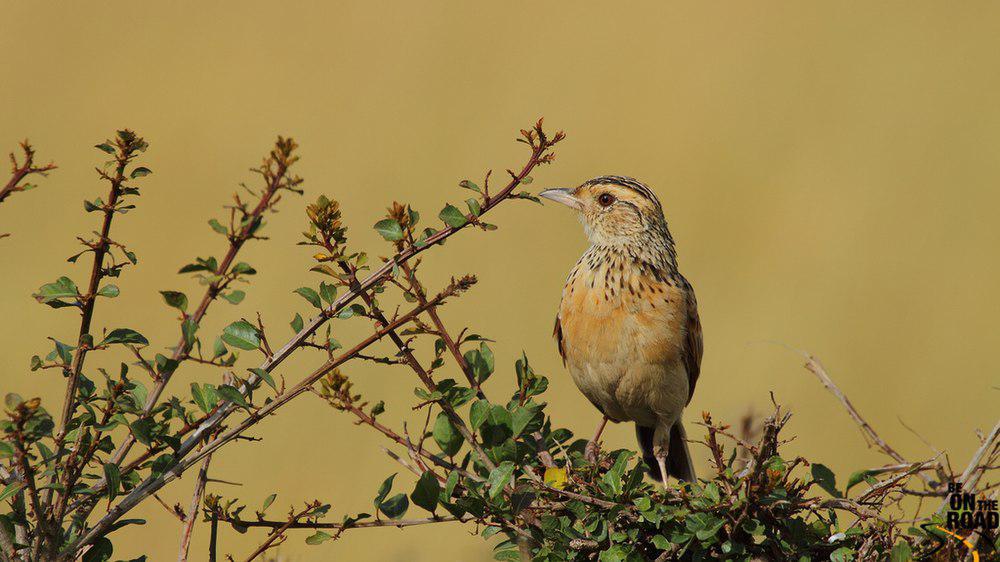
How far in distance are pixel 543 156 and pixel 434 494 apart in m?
0.88

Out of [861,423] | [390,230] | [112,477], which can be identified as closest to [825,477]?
[861,423]

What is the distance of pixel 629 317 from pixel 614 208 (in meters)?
Result: 0.69

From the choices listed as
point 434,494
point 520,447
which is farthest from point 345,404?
point 520,447

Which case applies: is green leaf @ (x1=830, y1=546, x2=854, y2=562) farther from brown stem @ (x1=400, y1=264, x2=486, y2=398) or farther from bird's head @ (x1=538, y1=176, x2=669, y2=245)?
bird's head @ (x1=538, y1=176, x2=669, y2=245)

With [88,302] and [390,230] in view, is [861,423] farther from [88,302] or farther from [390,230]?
[88,302]

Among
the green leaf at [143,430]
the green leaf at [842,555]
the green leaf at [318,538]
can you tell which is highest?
the green leaf at [143,430]

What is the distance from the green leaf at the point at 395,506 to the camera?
252 cm

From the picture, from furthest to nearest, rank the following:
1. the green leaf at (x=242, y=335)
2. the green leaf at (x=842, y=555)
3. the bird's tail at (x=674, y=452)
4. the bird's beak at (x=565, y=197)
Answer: the bird's tail at (x=674, y=452) → the bird's beak at (x=565, y=197) → the green leaf at (x=842, y=555) → the green leaf at (x=242, y=335)

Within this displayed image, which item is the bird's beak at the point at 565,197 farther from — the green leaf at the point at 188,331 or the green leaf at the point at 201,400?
the green leaf at the point at 188,331

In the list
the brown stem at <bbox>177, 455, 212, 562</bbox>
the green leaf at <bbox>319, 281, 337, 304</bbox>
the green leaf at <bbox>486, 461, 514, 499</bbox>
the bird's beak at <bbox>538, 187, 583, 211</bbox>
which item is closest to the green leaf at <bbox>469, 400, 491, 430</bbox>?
the green leaf at <bbox>486, 461, 514, 499</bbox>

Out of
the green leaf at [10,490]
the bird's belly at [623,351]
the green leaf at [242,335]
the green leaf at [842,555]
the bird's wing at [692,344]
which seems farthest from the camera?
the bird's wing at [692,344]

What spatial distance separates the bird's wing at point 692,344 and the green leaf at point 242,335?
266cm

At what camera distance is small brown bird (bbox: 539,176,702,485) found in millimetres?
4332

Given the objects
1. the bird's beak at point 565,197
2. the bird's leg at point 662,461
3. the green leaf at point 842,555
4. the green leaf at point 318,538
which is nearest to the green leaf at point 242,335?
the green leaf at point 318,538
